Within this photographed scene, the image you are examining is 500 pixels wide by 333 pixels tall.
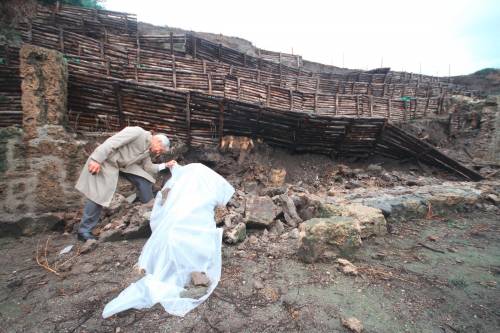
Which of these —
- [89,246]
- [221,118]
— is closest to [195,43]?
[221,118]

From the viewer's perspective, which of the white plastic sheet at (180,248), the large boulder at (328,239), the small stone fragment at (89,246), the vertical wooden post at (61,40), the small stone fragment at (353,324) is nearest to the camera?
the small stone fragment at (353,324)

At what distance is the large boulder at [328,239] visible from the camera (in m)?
2.38

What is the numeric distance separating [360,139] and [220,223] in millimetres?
4561

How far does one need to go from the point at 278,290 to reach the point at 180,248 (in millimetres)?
881

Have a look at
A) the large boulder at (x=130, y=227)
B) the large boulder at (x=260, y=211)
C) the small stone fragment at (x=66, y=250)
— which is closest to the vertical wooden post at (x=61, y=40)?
the large boulder at (x=130, y=227)

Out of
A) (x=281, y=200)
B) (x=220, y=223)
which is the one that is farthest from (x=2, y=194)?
(x=281, y=200)

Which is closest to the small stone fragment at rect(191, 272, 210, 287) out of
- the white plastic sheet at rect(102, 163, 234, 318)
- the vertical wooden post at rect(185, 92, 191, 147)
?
the white plastic sheet at rect(102, 163, 234, 318)

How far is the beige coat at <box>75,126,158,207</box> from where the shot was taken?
9.28 feet

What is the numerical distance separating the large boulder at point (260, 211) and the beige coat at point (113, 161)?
1415 mm

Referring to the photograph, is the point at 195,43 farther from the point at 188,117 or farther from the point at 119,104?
the point at 119,104

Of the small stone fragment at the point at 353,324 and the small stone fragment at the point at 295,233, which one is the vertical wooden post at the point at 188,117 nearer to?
the small stone fragment at the point at 295,233

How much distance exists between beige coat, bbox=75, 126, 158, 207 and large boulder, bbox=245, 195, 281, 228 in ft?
4.64

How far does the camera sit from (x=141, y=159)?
126 inches

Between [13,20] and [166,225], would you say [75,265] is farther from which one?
[13,20]
